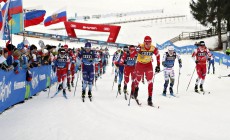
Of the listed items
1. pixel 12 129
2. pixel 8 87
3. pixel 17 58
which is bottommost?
pixel 12 129

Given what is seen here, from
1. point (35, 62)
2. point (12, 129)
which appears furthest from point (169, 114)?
point (35, 62)

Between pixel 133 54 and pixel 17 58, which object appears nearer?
pixel 17 58

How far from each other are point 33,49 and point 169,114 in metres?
8.03

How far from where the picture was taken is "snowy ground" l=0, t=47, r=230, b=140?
666 cm

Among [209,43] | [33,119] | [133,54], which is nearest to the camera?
[33,119]

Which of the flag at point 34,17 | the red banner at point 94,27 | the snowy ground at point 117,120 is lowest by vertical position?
the snowy ground at point 117,120

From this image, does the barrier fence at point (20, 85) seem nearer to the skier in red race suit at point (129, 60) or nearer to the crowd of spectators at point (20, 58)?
the crowd of spectators at point (20, 58)

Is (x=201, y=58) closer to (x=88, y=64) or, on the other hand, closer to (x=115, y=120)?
(x=88, y=64)

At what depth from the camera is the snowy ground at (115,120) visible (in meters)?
6.66

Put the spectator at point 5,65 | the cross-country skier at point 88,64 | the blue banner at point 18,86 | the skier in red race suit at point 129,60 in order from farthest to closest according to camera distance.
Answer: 1. the skier in red race suit at point 129,60
2. the cross-country skier at point 88,64
3. the spectator at point 5,65
4. the blue banner at point 18,86

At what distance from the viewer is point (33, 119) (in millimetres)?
8500

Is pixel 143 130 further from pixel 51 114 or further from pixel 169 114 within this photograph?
pixel 51 114

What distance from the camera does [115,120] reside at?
8055 millimetres

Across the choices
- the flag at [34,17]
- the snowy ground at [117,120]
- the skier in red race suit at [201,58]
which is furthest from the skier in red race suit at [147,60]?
the flag at [34,17]
